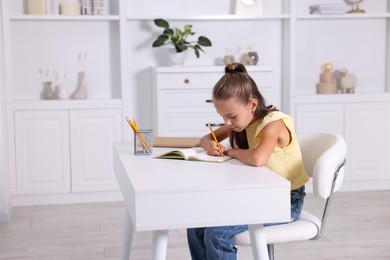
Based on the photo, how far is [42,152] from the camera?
4.77 meters

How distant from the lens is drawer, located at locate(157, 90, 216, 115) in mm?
4820

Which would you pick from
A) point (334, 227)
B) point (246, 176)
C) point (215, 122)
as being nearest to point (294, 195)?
point (246, 176)

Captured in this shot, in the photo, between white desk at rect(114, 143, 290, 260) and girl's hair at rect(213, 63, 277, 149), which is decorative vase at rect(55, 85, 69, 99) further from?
white desk at rect(114, 143, 290, 260)

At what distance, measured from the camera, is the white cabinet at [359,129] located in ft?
16.6

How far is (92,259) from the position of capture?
11.6ft

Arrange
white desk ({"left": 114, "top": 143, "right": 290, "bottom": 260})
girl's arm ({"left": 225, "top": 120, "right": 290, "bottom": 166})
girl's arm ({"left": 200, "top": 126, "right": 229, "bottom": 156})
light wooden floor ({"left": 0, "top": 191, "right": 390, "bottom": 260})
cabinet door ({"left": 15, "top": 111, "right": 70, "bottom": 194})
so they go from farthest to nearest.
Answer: cabinet door ({"left": 15, "top": 111, "right": 70, "bottom": 194}) < light wooden floor ({"left": 0, "top": 191, "right": 390, "bottom": 260}) < girl's arm ({"left": 200, "top": 126, "right": 229, "bottom": 156}) < girl's arm ({"left": 225, "top": 120, "right": 290, "bottom": 166}) < white desk ({"left": 114, "top": 143, "right": 290, "bottom": 260})

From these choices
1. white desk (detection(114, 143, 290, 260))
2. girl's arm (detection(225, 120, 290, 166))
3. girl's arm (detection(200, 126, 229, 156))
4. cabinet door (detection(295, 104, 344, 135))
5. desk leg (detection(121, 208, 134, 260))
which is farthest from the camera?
cabinet door (detection(295, 104, 344, 135))

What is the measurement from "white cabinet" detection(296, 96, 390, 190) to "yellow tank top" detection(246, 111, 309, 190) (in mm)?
2558

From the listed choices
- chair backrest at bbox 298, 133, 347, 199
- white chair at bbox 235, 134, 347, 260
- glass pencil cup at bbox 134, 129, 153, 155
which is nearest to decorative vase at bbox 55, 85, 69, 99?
glass pencil cup at bbox 134, 129, 153, 155

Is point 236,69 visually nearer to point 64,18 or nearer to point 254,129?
point 254,129

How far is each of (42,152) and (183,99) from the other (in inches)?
42.2

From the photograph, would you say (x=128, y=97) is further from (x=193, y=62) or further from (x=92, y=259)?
(x=92, y=259)

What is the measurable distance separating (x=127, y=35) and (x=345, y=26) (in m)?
1.73

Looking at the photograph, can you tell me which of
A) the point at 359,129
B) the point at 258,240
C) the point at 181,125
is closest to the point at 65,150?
the point at 181,125
